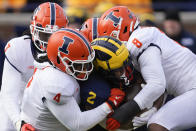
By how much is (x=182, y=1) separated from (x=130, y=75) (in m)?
5.49

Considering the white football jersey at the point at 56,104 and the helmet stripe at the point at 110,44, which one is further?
the helmet stripe at the point at 110,44

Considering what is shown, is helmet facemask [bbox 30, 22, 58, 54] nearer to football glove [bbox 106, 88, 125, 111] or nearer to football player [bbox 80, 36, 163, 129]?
football player [bbox 80, 36, 163, 129]

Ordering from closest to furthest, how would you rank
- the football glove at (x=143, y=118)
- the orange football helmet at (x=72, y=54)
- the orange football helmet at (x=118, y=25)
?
1. the orange football helmet at (x=72, y=54)
2. the football glove at (x=143, y=118)
3. the orange football helmet at (x=118, y=25)

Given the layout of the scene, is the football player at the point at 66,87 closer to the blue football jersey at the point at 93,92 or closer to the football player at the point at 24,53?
the blue football jersey at the point at 93,92

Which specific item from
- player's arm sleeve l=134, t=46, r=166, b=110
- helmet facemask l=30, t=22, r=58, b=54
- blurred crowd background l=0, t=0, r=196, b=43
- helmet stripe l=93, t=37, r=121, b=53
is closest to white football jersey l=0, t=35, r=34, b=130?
helmet facemask l=30, t=22, r=58, b=54

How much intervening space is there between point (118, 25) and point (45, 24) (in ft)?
2.31

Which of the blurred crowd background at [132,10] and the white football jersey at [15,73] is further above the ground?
the white football jersey at [15,73]

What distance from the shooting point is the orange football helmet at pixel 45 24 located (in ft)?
15.3

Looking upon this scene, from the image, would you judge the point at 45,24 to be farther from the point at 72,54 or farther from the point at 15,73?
the point at 72,54

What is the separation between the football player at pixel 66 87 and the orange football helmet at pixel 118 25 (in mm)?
477

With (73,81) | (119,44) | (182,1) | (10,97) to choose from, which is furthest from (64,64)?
(182,1)

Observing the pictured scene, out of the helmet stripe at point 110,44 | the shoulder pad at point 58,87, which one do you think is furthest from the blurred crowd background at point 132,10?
the shoulder pad at point 58,87

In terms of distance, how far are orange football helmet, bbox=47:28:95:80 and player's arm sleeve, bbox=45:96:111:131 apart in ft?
0.79

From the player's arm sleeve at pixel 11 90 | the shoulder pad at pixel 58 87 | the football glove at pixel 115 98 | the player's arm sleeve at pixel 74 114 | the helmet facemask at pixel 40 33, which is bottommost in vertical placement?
the player's arm sleeve at pixel 11 90
